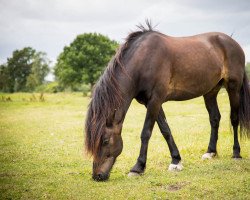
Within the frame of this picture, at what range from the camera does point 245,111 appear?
8.14 metres

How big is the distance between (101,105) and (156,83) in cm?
129

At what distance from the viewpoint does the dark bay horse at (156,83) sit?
586cm

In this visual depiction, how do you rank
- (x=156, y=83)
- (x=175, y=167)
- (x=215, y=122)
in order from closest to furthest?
(x=156, y=83), (x=175, y=167), (x=215, y=122)

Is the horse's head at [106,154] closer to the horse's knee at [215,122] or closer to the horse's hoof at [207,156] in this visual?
the horse's hoof at [207,156]

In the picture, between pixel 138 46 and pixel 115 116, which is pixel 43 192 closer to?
pixel 115 116

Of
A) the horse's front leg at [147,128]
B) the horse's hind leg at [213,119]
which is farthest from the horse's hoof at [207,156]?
the horse's front leg at [147,128]

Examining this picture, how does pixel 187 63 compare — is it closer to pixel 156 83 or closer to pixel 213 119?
→ pixel 156 83

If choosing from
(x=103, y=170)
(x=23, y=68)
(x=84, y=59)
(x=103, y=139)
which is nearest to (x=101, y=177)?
(x=103, y=170)

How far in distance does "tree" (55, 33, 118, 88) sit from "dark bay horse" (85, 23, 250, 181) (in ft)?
131

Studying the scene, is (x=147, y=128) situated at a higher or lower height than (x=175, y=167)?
higher

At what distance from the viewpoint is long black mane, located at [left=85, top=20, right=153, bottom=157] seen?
18.6 feet

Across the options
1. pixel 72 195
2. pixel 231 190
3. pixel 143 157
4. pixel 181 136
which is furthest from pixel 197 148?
pixel 72 195

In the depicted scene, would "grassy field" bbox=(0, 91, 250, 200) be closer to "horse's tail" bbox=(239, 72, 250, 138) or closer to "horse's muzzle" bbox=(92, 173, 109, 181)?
"horse's muzzle" bbox=(92, 173, 109, 181)

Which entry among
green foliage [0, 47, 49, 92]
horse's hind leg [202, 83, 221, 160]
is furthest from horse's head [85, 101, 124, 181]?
green foliage [0, 47, 49, 92]
